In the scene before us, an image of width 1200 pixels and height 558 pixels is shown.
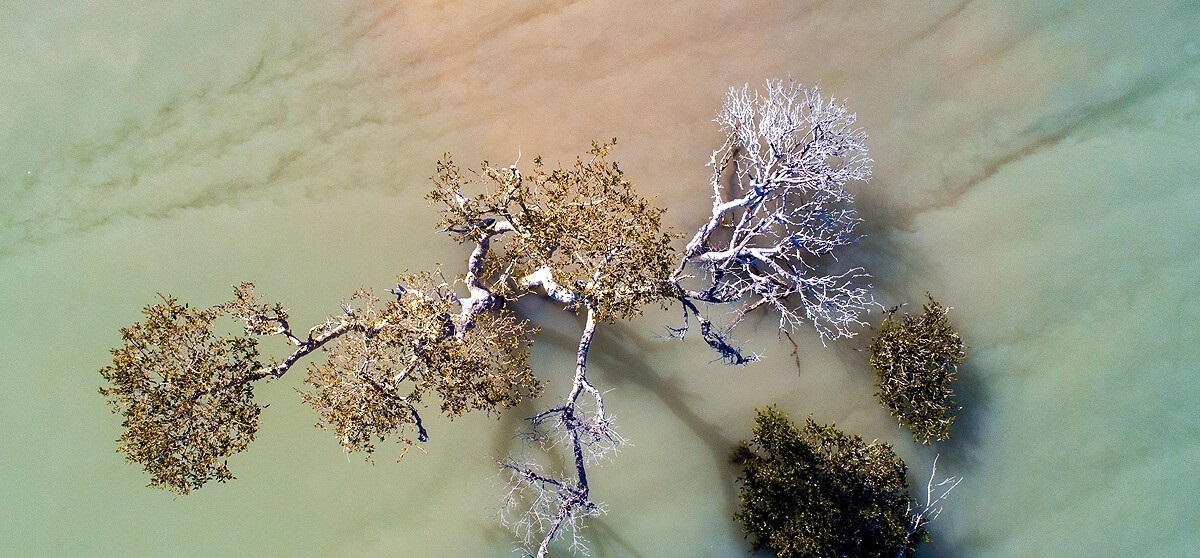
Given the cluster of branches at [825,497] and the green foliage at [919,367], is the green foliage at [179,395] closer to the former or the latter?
the cluster of branches at [825,497]

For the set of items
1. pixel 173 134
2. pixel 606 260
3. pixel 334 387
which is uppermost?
pixel 173 134

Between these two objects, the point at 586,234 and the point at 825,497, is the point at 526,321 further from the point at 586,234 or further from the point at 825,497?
the point at 825,497

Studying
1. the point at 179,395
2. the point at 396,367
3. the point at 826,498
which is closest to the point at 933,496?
the point at 826,498

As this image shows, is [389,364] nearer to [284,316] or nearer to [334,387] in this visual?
[334,387]

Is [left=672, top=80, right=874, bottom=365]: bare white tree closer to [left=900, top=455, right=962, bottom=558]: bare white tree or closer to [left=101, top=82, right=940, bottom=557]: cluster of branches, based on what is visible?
[left=101, top=82, right=940, bottom=557]: cluster of branches

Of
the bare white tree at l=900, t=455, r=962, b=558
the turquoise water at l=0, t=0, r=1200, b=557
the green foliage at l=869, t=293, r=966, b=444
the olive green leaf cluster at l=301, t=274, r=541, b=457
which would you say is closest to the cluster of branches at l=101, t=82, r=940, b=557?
the olive green leaf cluster at l=301, t=274, r=541, b=457

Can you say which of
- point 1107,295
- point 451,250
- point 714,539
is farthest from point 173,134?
point 1107,295
